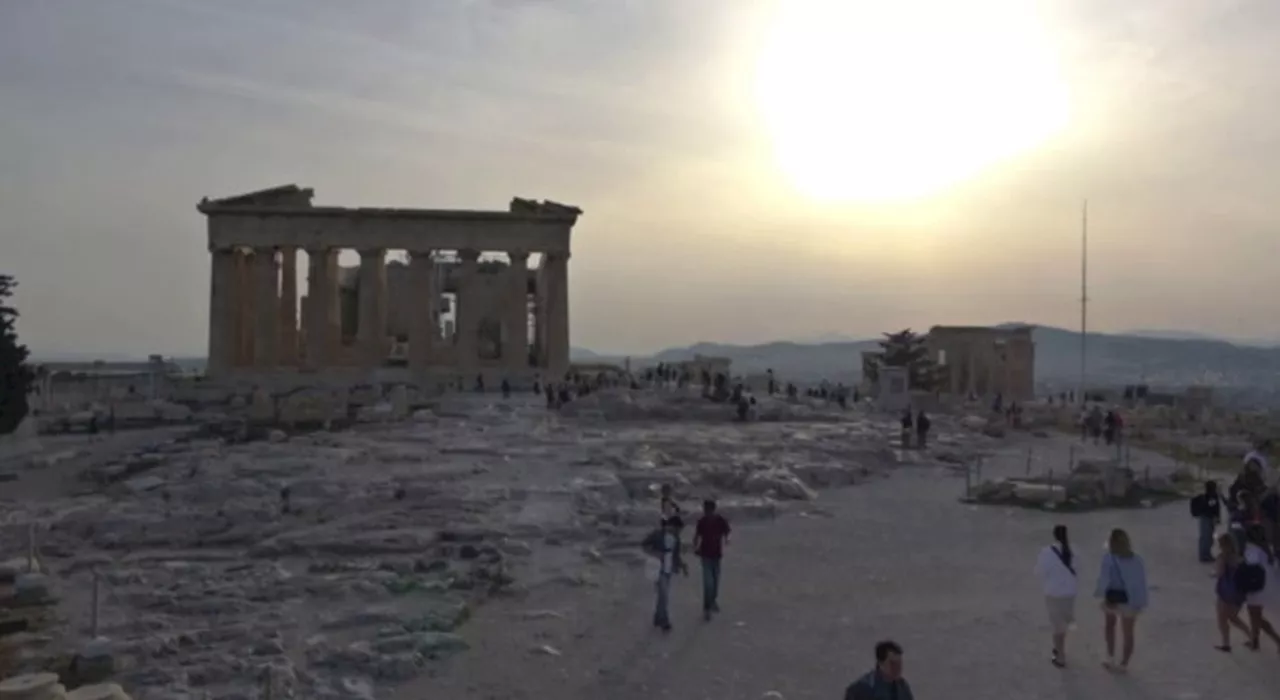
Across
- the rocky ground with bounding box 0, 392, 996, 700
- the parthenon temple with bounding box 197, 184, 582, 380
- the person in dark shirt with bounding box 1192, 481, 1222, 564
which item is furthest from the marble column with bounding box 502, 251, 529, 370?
the person in dark shirt with bounding box 1192, 481, 1222, 564

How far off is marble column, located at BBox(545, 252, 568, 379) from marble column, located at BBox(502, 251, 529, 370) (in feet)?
3.77

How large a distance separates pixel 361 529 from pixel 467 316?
110 ft

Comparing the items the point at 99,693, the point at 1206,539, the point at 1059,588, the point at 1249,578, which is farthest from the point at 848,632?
the point at 99,693

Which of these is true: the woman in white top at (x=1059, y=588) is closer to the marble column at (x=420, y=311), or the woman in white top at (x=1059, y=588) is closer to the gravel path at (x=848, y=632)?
the gravel path at (x=848, y=632)

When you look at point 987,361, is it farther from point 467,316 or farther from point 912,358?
point 467,316

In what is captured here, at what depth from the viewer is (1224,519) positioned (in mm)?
18906

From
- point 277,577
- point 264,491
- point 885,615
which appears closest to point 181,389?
point 264,491

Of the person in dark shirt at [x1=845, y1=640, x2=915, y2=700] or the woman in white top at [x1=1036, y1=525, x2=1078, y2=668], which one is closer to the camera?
the person in dark shirt at [x1=845, y1=640, x2=915, y2=700]

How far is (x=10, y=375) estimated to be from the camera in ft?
107

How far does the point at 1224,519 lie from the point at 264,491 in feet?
56.4

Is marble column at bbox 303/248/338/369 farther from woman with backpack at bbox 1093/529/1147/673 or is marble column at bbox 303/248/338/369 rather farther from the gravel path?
woman with backpack at bbox 1093/529/1147/673

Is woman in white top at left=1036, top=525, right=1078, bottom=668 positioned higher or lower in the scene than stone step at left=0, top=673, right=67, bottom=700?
higher

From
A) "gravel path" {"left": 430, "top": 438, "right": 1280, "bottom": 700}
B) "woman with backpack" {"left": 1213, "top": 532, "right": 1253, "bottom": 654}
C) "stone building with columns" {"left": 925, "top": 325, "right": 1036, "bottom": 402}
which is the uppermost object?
"stone building with columns" {"left": 925, "top": 325, "right": 1036, "bottom": 402}

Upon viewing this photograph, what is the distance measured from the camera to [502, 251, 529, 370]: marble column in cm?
4859
